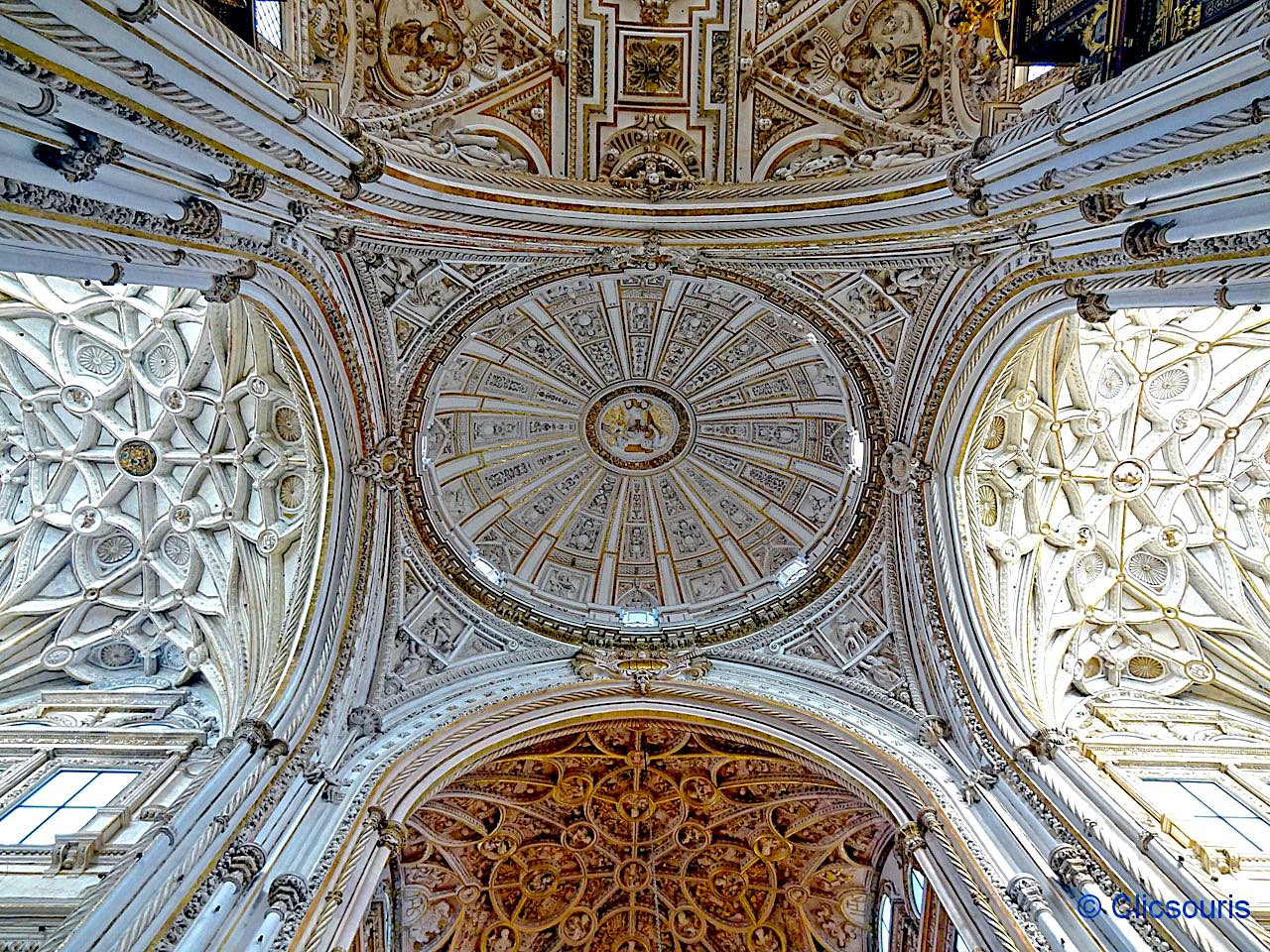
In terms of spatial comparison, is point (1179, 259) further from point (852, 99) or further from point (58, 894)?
point (58, 894)

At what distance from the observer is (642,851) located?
17.6 metres

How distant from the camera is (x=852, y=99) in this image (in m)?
14.7

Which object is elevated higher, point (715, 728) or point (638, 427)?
point (638, 427)

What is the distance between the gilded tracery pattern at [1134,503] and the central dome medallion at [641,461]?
3.02 m

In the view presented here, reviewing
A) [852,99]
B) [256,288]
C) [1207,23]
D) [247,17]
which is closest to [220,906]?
[256,288]

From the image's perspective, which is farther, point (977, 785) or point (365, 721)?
point (365, 721)

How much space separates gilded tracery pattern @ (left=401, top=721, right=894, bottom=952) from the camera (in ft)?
53.9

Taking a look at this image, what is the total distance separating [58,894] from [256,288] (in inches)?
335

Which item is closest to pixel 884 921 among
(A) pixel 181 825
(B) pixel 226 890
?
(B) pixel 226 890

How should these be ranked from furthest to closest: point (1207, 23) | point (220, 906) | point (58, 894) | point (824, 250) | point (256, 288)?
1. point (824, 250)
2. point (256, 288)
3. point (58, 894)
4. point (220, 906)
5. point (1207, 23)

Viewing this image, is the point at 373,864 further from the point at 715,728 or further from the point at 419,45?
the point at 419,45

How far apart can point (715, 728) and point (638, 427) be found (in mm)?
8359

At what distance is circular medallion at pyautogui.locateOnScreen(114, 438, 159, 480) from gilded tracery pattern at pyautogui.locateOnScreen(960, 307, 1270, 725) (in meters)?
17.2

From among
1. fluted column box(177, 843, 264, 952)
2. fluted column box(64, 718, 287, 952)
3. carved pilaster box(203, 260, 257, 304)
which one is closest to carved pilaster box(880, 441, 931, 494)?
carved pilaster box(203, 260, 257, 304)
